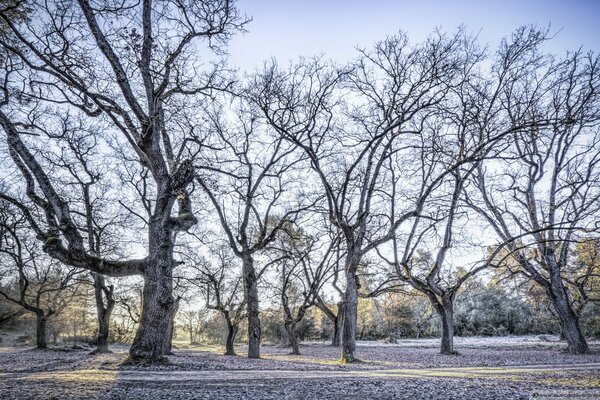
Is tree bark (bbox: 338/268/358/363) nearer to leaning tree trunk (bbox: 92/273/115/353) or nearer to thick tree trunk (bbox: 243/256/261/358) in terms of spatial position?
thick tree trunk (bbox: 243/256/261/358)

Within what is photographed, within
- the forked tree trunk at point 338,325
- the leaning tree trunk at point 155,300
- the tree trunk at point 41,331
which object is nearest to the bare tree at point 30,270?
the tree trunk at point 41,331

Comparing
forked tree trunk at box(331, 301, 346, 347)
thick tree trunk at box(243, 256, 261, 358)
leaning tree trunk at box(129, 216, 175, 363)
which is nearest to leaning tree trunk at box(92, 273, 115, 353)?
thick tree trunk at box(243, 256, 261, 358)

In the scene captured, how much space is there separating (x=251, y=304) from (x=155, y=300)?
835 cm

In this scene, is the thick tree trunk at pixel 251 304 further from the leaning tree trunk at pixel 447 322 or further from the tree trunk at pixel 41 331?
the tree trunk at pixel 41 331

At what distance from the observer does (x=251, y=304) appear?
1788 centimetres

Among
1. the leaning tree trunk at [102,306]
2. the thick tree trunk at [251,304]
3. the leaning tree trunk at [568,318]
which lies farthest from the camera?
the leaning tree trunk at [102,306]

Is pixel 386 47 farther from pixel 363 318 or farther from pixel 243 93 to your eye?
pixel 363 318

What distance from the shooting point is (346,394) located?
19.7ft

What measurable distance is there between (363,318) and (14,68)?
45.2m

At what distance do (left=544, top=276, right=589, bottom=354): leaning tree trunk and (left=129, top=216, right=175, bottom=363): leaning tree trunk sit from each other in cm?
1902

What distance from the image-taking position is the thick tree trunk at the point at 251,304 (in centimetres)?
1794

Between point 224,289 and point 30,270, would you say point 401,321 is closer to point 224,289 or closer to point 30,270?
point 224,289

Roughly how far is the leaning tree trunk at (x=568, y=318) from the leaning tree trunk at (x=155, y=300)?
1902cm

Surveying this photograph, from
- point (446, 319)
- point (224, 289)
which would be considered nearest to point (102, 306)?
point (224, 289)
